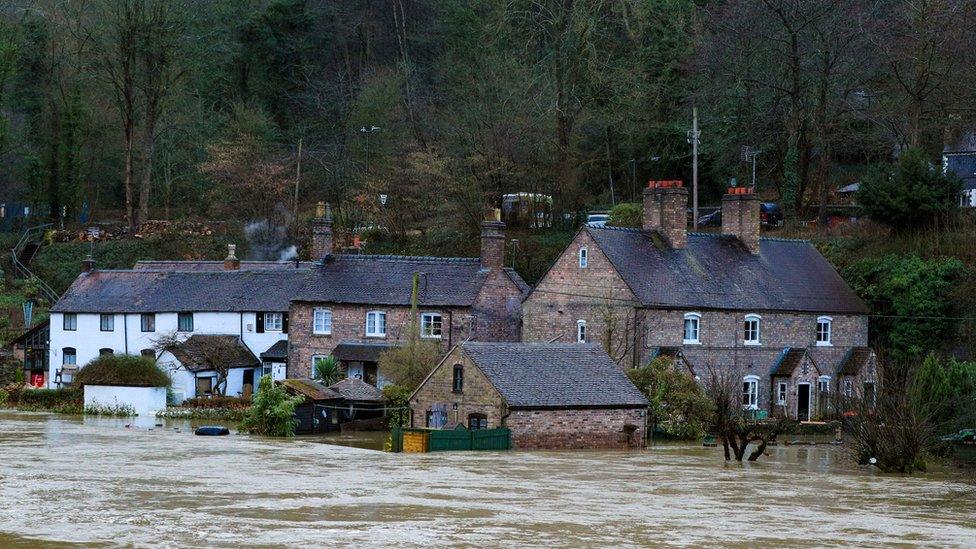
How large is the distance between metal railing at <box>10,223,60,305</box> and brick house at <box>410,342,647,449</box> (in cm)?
2784

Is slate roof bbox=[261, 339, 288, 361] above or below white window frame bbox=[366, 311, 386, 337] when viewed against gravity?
below

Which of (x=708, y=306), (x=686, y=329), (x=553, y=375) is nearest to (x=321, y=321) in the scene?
(x=553, y=375)

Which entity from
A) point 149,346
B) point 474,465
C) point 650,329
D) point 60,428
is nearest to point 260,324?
point 149,346

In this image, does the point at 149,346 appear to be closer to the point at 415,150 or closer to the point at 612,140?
the point at 415,150

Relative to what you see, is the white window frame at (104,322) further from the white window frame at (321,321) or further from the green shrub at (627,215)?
the green shrub at (627,215)

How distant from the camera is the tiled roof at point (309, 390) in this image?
5141 cm

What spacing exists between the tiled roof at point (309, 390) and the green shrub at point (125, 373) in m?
7.53

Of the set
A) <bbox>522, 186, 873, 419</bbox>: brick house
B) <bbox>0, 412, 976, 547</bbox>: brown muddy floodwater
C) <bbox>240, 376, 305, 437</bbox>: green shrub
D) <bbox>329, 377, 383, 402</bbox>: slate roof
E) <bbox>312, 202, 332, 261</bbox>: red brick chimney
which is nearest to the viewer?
<bbox>0, 412, 976, 547</bbox>: brown muddy floodwater

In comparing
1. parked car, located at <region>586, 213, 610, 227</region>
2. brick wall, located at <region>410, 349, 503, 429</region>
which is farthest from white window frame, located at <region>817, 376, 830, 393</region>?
brick wall, located at <region>410, 349, 503, 429</region>

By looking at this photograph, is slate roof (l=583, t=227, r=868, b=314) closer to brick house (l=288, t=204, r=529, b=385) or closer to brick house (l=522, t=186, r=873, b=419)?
brick house (l=522, t=186, r=873, b=419)

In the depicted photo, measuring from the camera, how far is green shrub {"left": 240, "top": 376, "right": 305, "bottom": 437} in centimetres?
5012

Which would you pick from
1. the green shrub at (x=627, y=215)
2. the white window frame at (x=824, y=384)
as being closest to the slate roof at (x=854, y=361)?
the white window frame at (x=824, y=384)

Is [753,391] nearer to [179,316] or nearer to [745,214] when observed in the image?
[745,214]

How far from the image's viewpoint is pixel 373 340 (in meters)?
59.2
